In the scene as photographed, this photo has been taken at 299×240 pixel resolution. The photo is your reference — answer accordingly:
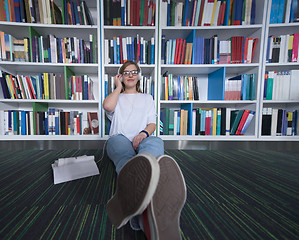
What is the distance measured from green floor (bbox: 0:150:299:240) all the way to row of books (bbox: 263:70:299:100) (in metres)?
0.90

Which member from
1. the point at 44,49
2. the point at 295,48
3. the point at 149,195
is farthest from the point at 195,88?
the point at 44,49

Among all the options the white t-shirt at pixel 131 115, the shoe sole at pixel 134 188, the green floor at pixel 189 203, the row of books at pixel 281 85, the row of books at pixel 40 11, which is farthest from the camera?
the row of books at pixel 281 85

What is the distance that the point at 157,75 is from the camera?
1702 millimetres

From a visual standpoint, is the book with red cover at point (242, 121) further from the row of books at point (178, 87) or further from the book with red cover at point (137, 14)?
the book with red cover at point (137, 14)

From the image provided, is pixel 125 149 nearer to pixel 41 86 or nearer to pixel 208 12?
pixel 41 86

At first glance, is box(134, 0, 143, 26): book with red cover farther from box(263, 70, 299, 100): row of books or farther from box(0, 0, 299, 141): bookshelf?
box(263, 70, 299, 100): row of books

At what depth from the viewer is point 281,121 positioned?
5.68ft

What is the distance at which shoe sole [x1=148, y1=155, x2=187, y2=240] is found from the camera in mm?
415

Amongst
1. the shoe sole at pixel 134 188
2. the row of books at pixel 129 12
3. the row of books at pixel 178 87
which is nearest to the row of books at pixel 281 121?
the row of books at pixel 178 87

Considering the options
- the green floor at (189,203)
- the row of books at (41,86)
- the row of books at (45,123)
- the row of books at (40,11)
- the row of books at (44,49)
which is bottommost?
the green floor at (189,203)

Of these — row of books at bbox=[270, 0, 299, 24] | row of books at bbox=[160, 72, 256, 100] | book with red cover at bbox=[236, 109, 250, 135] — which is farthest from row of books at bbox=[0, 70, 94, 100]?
row of books at bbox=[270, 0, 299, 24]

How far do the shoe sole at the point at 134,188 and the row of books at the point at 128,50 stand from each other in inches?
57.9

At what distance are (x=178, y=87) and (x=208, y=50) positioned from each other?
1.74 ft

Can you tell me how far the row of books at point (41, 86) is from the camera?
1646 mm
